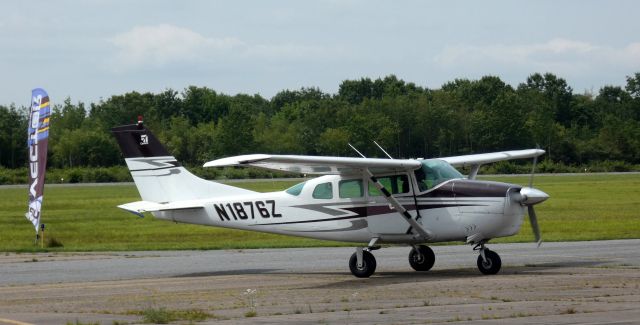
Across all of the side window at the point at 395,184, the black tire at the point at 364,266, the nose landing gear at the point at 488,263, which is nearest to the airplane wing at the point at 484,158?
the side window at the point at 395,184

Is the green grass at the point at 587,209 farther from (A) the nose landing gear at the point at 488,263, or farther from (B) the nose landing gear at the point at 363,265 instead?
(B) the nose landing gear at the point at 363,265

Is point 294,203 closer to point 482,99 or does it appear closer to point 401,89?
point 482,99

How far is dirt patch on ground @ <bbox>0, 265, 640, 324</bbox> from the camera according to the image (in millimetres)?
13148

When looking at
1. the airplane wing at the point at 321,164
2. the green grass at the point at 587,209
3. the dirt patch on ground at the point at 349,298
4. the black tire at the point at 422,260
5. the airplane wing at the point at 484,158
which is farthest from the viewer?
the green grass at the point at 587,209

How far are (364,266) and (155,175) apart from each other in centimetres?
506

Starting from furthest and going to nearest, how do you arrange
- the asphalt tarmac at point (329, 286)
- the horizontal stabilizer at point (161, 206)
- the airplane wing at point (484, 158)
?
the airplane wing at point (484, 158) < the horizontal stabilizer at point (161, 206) < the asphalt tarmac at point (329, 286)

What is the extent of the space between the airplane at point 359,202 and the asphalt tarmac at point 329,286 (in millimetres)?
760

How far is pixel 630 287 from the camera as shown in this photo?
51.4ft

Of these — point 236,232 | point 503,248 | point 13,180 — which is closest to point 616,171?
point 13,180

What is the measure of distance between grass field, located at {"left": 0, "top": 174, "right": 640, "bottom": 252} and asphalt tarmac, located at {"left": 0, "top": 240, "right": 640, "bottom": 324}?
158 inches

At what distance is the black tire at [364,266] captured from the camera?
1895cm

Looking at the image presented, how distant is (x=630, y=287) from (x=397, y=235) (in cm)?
479

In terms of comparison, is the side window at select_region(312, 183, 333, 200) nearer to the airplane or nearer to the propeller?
the airplane

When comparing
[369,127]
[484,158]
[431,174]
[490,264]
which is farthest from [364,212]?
[369,127]
